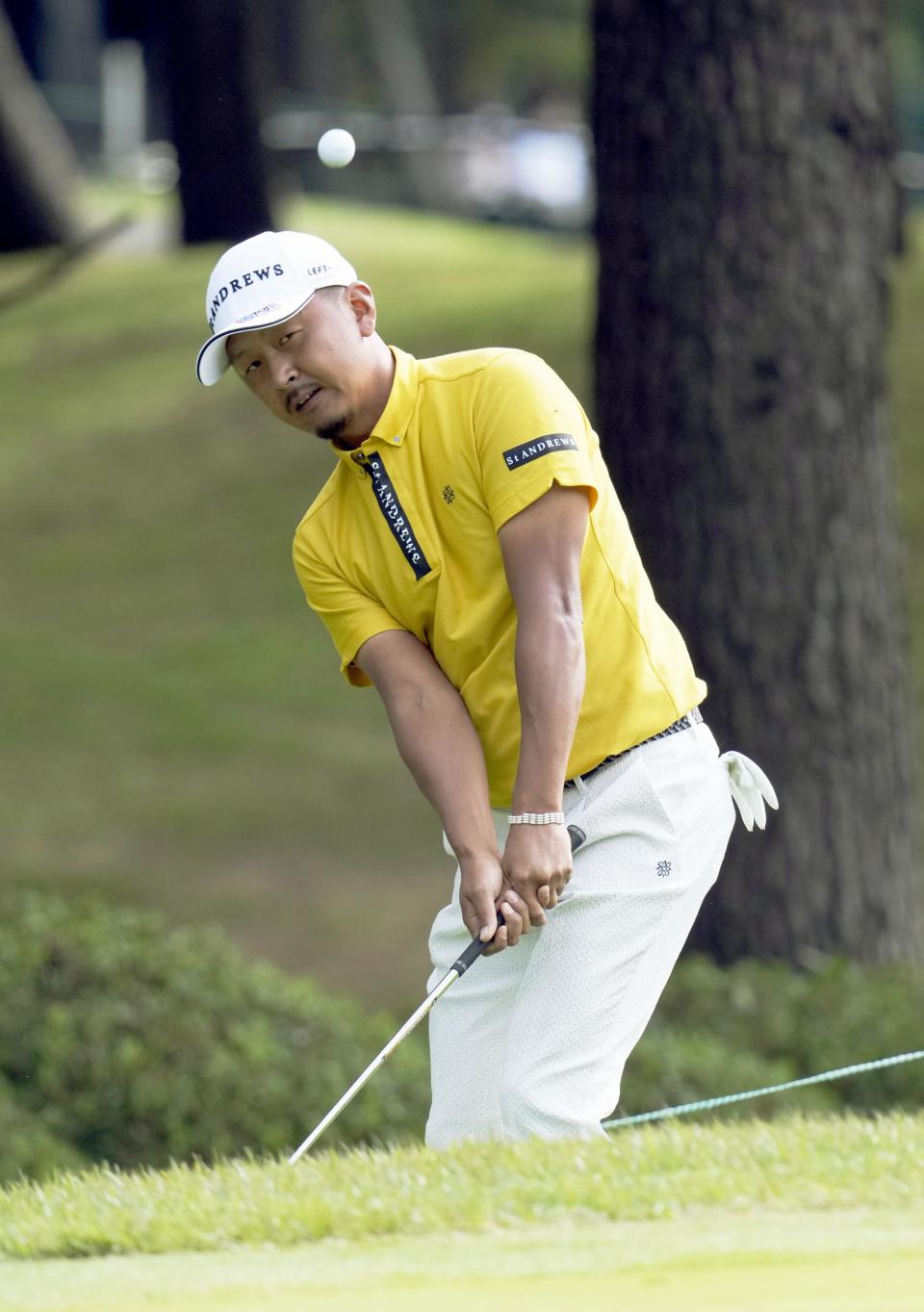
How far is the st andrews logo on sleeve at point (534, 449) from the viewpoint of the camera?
3549mm

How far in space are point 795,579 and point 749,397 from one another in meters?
0.63

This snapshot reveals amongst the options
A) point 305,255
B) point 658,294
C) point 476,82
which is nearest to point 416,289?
point 658,294

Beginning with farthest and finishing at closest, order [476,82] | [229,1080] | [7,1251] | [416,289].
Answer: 1. [476,82]
2. [416,289]
3. [229,1080]
4. [7,1251]

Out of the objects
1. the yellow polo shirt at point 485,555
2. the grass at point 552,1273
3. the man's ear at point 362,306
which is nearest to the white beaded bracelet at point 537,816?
the yellow polo shirt at point 485,555

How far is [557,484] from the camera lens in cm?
354

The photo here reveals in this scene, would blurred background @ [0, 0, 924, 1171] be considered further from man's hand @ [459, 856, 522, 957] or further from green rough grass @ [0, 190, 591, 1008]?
man's hand @ [459, 856, 522, 957]

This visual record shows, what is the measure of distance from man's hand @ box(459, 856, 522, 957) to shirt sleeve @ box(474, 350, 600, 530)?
23.7 inches

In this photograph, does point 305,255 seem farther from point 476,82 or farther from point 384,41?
point 476,82

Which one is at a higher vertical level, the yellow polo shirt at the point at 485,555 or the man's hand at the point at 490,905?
the yellow polo shirt at the point at 485,555

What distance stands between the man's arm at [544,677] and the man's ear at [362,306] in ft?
1.67

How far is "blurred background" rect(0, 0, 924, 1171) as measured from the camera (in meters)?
6.23

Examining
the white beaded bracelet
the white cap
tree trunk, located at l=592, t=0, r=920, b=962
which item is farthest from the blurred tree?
the white beaded bracelet

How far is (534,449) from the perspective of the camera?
3.56m

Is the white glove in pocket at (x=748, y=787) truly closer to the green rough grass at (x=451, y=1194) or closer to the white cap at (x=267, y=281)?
the green rough grass at (x=451, y=1194)
